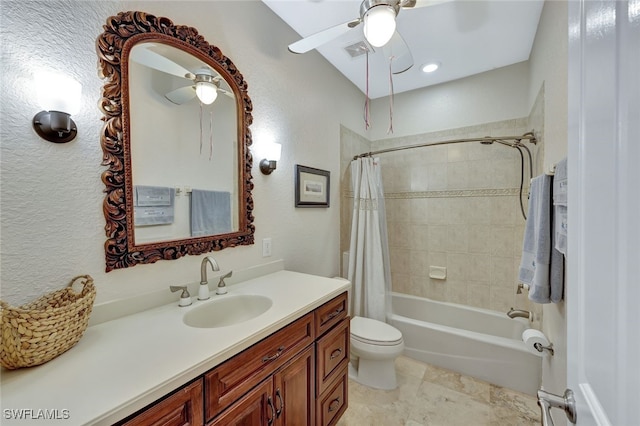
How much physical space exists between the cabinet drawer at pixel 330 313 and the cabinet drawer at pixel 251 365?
0.27 ft

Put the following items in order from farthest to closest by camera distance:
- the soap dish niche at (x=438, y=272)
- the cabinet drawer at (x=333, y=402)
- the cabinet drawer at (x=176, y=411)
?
1. the soap dish niche at (x=438, y=272)
2. the cabinet drawer at (x=333, y=402)
3. the cabinet drawer at (x=176, y=411)

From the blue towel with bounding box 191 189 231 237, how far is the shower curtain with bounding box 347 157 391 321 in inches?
51.9

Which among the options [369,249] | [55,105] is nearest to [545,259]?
[369,249]

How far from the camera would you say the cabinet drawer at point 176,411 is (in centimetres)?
62

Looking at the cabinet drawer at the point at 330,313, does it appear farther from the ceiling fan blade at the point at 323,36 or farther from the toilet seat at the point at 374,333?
the ceiling fan blade at the point at 323,36

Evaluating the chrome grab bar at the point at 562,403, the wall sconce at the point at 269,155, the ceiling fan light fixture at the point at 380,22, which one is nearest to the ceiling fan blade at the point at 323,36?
the ceiling fan light fixture at the point at 380,22

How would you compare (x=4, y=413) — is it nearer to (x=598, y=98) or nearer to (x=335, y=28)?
(x=598, y=98)

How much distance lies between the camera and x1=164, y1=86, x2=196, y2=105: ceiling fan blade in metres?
1.23

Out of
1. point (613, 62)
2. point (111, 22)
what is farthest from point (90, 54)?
point (613, 62)

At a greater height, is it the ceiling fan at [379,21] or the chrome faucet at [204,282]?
the ceiling fan at [379,21]

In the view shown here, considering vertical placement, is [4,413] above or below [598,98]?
below

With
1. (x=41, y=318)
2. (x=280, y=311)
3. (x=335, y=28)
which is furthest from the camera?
(x=335, y=28)

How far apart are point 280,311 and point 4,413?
0.76 m

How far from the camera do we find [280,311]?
1.09m
